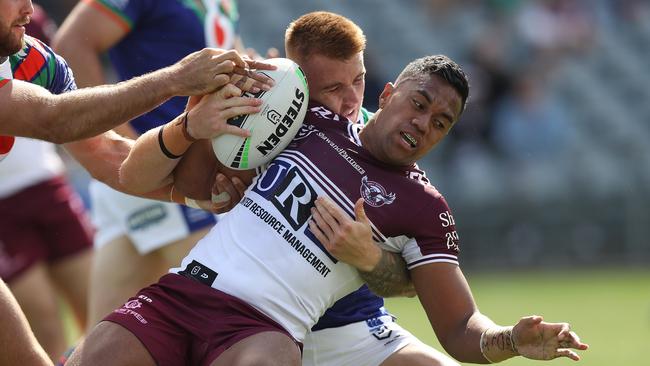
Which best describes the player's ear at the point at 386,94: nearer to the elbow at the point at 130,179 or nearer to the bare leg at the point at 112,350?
the elbow at the point at 130,179

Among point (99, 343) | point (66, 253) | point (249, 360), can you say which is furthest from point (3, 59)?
point (66, 253)

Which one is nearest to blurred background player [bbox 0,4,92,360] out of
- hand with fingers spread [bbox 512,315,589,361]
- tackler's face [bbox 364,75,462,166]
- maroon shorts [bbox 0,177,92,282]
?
maroon shorts [bbox 0,177,92,282]

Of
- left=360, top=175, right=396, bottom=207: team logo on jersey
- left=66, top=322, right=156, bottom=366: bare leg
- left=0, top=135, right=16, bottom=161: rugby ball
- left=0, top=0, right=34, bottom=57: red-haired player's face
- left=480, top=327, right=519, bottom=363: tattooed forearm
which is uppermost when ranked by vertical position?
left=360, top=175, right=396, bottom=207: team logo on jersey

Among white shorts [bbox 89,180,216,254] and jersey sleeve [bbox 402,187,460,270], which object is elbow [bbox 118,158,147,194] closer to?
jersey sleeve [bbox 402,187,460,270]

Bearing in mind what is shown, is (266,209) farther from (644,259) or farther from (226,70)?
(644,259)

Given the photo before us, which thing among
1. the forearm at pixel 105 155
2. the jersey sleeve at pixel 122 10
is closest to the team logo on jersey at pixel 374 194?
the forearm at pixel 105 155

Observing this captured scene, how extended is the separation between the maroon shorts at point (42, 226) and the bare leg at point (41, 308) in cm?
14

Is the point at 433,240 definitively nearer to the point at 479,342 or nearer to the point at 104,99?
the point at 479,342

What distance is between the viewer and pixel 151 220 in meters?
6.26

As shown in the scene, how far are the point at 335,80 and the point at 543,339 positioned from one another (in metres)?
1.41

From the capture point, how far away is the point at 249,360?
13.4ft

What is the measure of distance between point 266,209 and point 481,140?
11485 mm

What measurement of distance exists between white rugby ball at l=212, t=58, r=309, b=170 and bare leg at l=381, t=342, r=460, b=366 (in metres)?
0.99

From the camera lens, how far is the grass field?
9.50m
